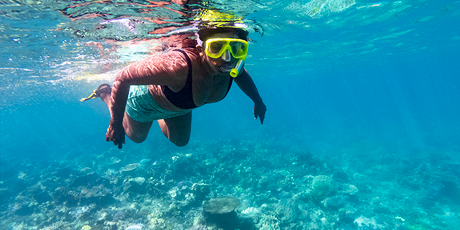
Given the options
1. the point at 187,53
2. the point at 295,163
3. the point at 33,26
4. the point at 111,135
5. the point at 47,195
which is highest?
the point at 187,53

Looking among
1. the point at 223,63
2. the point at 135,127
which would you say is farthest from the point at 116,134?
the point at 223,63

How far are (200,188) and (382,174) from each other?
14088mm

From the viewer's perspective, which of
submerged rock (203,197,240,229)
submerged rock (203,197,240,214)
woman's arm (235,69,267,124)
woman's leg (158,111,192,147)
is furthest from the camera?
submerged rock (203,197,240,214)

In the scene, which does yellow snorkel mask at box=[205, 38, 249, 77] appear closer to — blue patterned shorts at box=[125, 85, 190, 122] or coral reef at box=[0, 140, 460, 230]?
blue patterned shorts at box=[125, 85, 190, 122]

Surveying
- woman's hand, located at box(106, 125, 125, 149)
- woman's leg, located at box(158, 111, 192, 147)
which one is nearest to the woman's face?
woman's hand, located at box(106, 125, 125, 149)

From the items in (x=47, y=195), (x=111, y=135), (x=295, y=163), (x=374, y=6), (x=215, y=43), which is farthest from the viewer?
(x=295, y=163)

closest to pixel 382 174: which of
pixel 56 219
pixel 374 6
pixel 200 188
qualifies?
pixel 374 6

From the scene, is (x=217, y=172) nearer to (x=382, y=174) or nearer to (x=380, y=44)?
(x=382, y=174)

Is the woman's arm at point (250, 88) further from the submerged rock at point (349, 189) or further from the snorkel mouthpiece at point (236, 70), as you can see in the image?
the submerged rock at point (349, 189)

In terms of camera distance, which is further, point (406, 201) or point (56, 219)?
point (406, 201)

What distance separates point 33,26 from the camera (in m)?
7.29

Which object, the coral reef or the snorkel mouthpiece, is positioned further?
the coral reef

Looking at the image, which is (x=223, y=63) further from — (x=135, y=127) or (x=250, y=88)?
(x=135, y=127)

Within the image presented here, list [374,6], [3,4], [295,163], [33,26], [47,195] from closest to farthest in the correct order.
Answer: [3,4] → [33,26] → [374,6] → [47,195] → [295,163]
